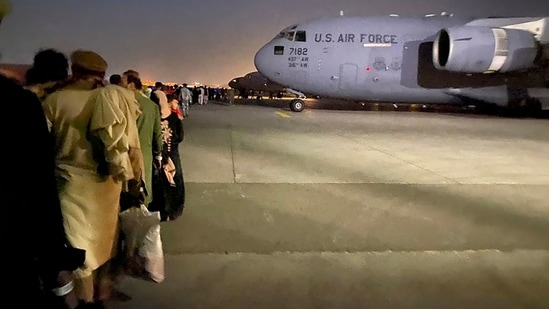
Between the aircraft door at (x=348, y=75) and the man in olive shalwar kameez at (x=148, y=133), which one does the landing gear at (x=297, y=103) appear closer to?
the aircraft door at (x=348, y=75)

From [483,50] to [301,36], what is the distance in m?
6.81

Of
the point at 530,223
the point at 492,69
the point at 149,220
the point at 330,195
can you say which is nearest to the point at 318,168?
the point at 330,195

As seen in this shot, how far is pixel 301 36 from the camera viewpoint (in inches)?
892

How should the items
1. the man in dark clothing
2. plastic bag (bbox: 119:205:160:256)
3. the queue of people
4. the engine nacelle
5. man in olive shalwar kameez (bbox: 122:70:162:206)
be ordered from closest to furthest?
the man in dark clothing
the queue of people
plastic bag (bbox: 119:205:160:256)
man in olive shalwar kameez (bbox: 122:70:162:206)
the engine nacelle

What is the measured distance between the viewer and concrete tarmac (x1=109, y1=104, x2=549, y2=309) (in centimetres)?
426

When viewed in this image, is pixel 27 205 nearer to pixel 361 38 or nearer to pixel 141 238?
pixel 141 238

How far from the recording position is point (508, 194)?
25.7ft

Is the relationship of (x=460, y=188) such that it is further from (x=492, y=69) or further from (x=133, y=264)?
(x=492, y=69)

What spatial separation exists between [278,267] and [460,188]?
4.26 metres

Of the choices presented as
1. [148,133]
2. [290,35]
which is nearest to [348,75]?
[290,35]

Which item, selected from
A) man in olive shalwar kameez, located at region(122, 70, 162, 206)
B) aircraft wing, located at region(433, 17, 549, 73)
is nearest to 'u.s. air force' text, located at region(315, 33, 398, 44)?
aircraft wing, located at region(433, 17, 549, 73)

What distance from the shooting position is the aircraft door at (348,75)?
22.3 m

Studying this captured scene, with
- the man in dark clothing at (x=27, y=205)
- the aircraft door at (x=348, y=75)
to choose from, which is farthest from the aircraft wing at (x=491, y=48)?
the man in dark clothing at (x=27, y=205)

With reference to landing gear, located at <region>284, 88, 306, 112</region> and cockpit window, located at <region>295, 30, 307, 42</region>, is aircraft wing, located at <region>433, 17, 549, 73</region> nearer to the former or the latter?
cockpit window, located at <region>295, 30, 307, 42</region>
